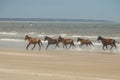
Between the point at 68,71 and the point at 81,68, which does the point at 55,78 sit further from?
the point at 81,68

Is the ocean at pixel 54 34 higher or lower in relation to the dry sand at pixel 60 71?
lower

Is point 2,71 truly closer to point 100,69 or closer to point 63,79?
point 63,79

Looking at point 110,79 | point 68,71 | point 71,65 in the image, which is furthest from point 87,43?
point 110,79

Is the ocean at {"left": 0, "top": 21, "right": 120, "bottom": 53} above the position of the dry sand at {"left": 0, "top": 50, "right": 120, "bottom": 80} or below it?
below

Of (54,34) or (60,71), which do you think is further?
(54,34)

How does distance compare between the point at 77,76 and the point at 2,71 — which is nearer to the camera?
the point at 77,76

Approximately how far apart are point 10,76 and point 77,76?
2.04m

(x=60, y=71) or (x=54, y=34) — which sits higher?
(x=60, y=71)

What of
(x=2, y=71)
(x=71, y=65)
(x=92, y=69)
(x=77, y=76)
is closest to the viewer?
(x=77, y=76)

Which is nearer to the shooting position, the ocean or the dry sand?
the dry sand

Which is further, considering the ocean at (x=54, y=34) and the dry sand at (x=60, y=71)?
the ocean at (x=54, y=34)

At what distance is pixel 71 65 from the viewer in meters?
15.2

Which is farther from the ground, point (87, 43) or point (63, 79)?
point (63, 79)

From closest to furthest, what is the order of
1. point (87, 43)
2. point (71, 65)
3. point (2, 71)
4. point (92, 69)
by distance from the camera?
point (2, 71)
point (92, 69)
point (71, 65)
point (87, 43)
